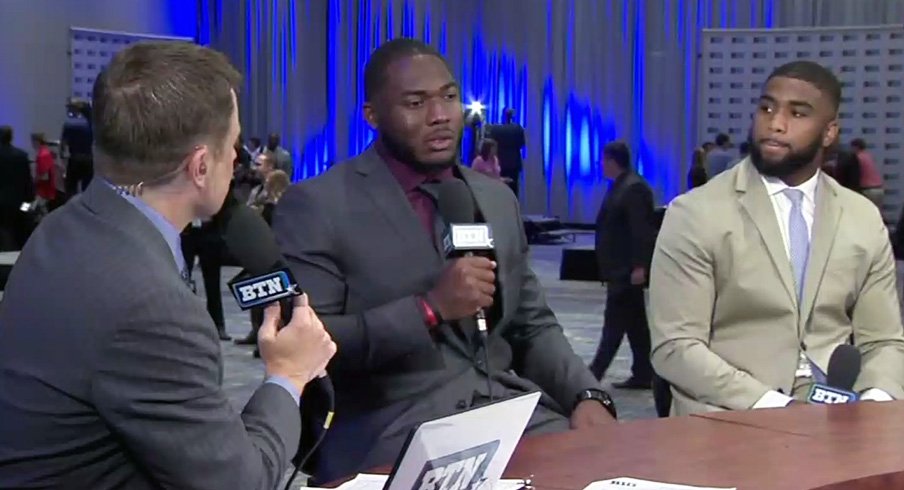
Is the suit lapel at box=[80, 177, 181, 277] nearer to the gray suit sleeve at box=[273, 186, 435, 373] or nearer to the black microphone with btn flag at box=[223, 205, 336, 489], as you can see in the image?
the black microphone with btn flag at box=[223, 205, 336, 489]

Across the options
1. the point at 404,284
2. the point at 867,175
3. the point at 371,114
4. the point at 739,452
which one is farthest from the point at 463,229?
the point at 867,175

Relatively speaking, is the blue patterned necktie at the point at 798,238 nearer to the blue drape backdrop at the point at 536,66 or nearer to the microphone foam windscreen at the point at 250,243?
the microphone foam windscreen at the point at 250,243

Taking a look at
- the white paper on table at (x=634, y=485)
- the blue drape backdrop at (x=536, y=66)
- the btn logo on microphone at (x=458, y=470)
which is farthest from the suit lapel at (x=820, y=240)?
the blue drape backdrop at (x=536, y=66)

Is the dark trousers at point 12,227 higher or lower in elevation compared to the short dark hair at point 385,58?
lower

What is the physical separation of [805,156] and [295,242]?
4.32 feet

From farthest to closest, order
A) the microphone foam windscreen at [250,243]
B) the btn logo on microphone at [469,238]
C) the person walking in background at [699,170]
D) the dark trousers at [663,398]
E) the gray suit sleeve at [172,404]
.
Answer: the person walking in background at [699,170] < the dark trousers at [663,398] < the btn logo on microphone at [469,238] < the microphone foam windscreen at [250,243] < the gray suit sleeve at [172,404]

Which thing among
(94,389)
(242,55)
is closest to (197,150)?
(94,389)

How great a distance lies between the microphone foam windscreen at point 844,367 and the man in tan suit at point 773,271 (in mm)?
236

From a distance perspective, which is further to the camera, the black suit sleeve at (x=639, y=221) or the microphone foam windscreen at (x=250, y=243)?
the black suit sleeve at (x=639, y=221)

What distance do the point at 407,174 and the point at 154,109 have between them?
1.38m

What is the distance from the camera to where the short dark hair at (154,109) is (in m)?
1.62

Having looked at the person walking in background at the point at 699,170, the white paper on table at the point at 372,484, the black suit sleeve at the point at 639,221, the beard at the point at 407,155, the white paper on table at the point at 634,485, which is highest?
the beard at the point at 407,155

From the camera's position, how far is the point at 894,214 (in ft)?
51.6

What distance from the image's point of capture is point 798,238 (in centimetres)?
329
